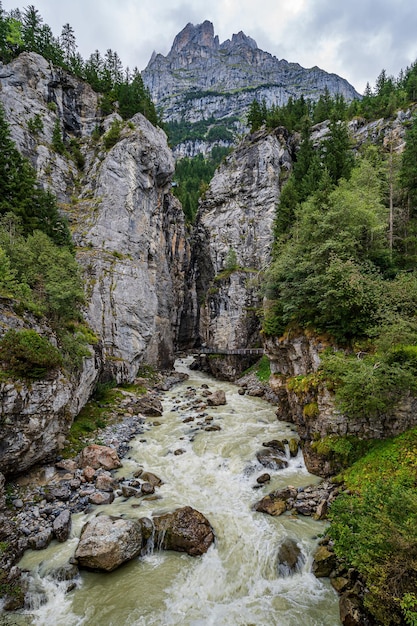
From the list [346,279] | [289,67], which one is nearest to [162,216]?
[346,279]

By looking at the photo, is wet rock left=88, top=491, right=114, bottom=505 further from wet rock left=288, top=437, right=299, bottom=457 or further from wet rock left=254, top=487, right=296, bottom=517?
wet rock left=288, top=437, right=299, bottom=457

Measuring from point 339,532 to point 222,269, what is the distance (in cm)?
4192

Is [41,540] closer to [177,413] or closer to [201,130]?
[177,413]

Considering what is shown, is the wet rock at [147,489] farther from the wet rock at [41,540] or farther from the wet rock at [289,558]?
the wet rock at [289,558]

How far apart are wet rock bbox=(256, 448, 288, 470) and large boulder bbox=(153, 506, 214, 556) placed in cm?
478

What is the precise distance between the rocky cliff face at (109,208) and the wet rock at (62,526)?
7384 mm

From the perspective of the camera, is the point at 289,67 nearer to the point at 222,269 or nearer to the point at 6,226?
the point at 222,269

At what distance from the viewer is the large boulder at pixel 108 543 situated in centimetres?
888

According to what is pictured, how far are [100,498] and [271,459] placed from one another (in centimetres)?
805

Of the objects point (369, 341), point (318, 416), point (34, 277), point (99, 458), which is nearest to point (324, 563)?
point (318, 416)

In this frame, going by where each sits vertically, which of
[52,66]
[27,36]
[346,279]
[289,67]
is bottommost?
[346,279]

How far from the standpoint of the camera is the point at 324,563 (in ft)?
28.6

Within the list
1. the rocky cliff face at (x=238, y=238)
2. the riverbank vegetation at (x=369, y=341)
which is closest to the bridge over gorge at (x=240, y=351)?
the rocky cliff face at (x=238, y=238)

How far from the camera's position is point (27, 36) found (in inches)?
1618
